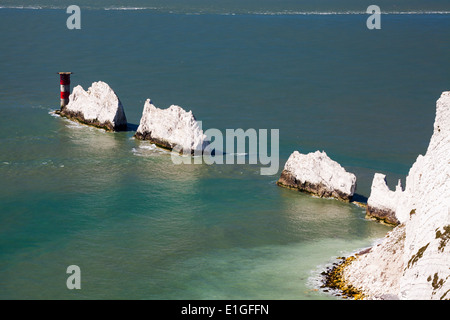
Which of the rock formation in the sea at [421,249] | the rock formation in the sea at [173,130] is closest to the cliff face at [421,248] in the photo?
the rock formation in the sea at [421,249]

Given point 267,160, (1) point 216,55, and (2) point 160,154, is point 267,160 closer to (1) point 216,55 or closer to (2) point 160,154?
(2) point 160,154

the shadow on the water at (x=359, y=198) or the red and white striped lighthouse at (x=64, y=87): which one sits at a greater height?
the red and white striped lighthouse at (x=64, y=87)

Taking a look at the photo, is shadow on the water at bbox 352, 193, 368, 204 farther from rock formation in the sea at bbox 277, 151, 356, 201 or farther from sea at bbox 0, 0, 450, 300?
sea at bbox 0, 0, 450, 300

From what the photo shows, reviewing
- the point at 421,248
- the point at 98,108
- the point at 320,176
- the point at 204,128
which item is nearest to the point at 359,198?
the point at 320,176

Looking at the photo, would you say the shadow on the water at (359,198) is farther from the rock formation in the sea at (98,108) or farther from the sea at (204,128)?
the rock formation in the sea at (98,108)

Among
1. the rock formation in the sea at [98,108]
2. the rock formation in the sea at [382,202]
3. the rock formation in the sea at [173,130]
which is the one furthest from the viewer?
the rock formation in the sea at [98,108]

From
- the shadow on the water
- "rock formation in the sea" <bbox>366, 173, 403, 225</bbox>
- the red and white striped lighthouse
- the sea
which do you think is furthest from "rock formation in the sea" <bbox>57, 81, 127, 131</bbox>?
"rock formation in the sea" <bbox>366, 173, 403, 225</bbox>
